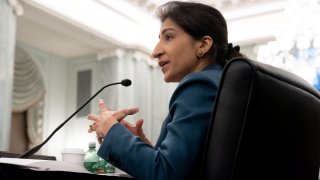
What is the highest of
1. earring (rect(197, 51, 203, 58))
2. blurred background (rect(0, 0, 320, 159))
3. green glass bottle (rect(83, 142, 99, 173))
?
blurred background (rect(0, 0, 320, 159))

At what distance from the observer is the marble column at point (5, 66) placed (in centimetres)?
443

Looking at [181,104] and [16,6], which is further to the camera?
[16,6]

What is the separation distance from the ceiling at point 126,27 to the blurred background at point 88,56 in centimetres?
1

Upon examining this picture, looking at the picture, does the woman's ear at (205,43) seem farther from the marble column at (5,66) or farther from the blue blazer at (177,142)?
the marble column at (5,66)

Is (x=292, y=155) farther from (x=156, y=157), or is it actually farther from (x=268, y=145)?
(x=156, y=157)

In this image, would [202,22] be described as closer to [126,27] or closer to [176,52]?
[176,52]

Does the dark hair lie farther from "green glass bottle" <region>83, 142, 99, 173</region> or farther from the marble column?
the marble column

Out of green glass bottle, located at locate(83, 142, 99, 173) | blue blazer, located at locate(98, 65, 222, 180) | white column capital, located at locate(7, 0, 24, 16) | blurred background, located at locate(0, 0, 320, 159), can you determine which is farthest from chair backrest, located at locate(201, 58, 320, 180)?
blurred background, located at locate(0, 0, 320, 159)

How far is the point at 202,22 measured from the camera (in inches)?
48.5

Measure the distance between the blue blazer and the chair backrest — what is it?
1.9 inches

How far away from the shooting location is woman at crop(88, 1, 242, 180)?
972mm

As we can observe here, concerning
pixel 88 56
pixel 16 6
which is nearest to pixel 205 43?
pixel 16 6

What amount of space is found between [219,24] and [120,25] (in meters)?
5.21

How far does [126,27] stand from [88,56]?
1.16 metres
